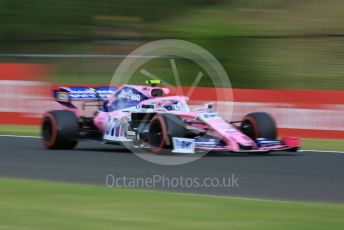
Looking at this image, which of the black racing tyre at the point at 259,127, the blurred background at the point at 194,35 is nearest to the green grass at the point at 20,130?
the blurred background at the point at 194,35

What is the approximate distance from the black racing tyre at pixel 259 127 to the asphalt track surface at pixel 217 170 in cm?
34

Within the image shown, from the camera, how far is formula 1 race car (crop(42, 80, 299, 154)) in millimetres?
10984

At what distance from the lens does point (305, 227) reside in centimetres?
577

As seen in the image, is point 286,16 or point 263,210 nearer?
point 263,210

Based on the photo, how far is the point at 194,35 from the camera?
25016 mm

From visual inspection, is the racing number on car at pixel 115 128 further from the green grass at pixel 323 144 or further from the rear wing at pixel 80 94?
the green grass at pixel 323 144

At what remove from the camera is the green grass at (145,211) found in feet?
19.2

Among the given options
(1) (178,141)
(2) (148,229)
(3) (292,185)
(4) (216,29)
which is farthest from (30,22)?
(2) (148,229)

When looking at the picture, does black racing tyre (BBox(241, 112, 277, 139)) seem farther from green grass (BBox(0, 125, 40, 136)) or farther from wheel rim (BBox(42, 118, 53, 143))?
green grass (BBox(0, 125, 40, 136))

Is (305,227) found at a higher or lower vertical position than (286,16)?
lower

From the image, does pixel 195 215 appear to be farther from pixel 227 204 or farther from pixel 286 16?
pixel 286 16

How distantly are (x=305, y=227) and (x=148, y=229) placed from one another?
3.83ft

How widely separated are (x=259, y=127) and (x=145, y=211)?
17.4 feet

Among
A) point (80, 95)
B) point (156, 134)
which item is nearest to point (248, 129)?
point (156, 134)
